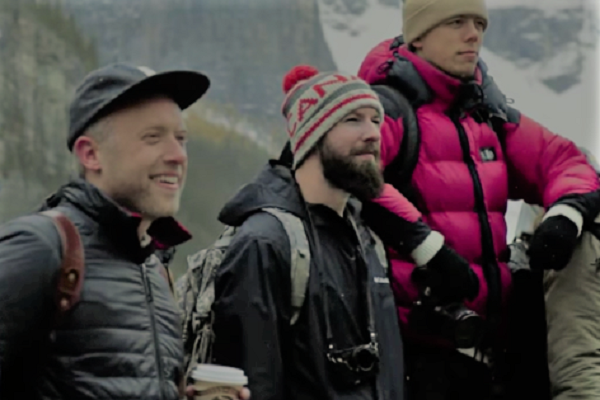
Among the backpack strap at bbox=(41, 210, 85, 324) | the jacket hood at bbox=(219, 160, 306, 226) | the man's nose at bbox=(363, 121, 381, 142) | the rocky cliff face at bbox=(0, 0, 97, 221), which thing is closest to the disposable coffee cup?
the backpack strap at bbox=(41, 210, 85, 324)

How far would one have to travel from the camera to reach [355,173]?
312 centimetres

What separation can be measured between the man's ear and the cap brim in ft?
0.31

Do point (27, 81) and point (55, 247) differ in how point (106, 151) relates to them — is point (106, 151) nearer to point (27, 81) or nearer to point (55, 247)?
point (55, 247)

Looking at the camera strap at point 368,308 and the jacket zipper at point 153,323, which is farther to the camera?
the camera strap at point 368,308

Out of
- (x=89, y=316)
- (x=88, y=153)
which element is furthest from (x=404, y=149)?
(x=89, y=316)

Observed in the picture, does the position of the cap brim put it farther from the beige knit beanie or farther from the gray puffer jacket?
the beige knit beanie

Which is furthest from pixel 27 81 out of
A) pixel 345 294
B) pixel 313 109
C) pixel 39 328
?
pixel 39 328

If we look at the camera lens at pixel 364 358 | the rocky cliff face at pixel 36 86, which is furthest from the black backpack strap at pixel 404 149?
the rocky cliff face at pixel 36 86

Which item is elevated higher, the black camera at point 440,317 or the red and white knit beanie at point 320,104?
the red and white knit beanie at point 320,104

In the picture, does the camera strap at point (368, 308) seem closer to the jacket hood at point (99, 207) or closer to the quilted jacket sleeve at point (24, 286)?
the jacket hood at point (99, 207)

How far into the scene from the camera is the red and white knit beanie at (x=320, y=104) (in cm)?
321

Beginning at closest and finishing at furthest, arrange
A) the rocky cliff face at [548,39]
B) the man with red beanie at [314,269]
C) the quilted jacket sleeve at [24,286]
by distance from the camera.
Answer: the quilted jacket sleeve at [24,286] < the man with red beanie at [314,269] < the rocky cliff face at [548,39]

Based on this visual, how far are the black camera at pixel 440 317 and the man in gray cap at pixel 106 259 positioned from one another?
998mm

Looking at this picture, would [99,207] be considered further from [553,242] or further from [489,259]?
[553,242]
